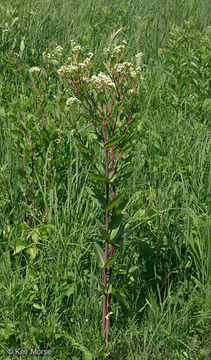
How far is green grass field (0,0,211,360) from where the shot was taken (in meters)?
1.83

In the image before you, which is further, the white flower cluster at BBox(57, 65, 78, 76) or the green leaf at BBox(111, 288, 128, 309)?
the green leaf at BBox(111, 288, 128, 309)

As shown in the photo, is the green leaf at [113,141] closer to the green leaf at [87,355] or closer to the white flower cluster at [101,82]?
the white flower cluster at [101,82]

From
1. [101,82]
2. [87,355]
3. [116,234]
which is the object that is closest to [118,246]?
[116,234]

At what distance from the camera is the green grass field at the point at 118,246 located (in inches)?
71.9

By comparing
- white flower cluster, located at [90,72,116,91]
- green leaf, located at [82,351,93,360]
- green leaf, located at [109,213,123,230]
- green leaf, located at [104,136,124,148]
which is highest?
white flower cluster, located at [90,72,116,91]

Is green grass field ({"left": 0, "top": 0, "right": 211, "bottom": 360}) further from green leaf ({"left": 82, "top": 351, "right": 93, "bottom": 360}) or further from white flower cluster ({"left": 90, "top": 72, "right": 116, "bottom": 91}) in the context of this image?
white flower cluster ({"left": 90, "top": 72, "right": 116, "bottom": 91})

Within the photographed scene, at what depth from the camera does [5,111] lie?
3.07m

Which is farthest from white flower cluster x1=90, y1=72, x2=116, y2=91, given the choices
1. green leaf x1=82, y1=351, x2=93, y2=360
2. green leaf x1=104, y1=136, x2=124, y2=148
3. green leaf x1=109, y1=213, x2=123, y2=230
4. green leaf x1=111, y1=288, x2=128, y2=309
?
green leaf x1=82, y1=351, x2=93, y2=360

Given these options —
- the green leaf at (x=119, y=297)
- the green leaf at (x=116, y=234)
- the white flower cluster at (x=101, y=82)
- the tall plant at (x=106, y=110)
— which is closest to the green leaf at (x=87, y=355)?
the tall plant at (x=106, y=110)

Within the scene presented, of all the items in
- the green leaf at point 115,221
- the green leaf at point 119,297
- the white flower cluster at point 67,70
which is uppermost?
the white flower cluster at point 67,70

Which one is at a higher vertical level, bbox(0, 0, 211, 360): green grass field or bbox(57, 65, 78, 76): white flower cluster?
bbox(57, 65, 78, 76): white flower cluster

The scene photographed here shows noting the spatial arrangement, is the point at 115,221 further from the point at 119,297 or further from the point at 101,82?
the point at 101,82

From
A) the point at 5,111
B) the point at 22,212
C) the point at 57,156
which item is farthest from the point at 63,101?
the point at 5,111

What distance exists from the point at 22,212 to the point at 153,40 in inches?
114
